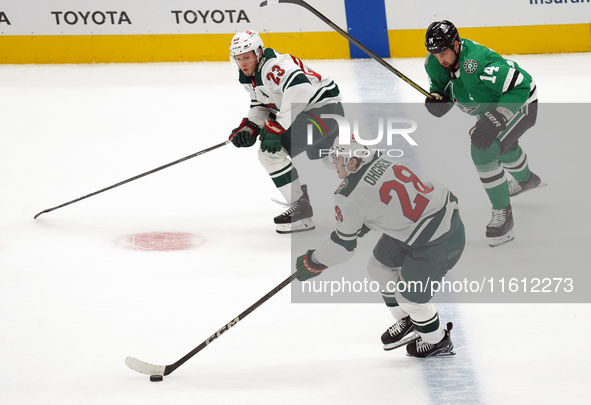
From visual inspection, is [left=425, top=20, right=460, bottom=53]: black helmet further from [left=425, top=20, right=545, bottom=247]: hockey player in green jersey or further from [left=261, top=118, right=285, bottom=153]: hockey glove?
[left=261, top=118, right=285, bottom=153]: hockey glove

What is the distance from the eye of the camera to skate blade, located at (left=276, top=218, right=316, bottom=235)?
163 inches

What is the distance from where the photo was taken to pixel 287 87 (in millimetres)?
3959

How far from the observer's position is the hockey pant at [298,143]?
408 cm

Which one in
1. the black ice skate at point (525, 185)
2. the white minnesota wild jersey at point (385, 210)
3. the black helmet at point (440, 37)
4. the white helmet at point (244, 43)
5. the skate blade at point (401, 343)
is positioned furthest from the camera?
the black ice skate at point (525, 185)

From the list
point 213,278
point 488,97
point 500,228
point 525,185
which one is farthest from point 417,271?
point 525,185

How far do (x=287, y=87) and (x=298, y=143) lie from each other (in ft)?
1.08

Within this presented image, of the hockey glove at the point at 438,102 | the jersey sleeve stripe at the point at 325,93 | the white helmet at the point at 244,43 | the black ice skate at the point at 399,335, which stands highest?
the white helmet at the point at 244,43

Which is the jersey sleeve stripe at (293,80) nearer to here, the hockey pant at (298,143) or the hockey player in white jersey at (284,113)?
the hockey player in white jersey at (284,113)

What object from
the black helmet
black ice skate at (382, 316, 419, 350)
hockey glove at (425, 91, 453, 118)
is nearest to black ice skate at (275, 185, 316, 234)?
hockey glove at (425, 91, 453, 118)

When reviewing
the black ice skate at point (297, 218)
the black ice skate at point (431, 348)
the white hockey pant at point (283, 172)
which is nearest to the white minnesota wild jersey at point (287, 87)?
the white hockey pant at point (283, 172)

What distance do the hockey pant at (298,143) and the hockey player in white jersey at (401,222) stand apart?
1.42 meters

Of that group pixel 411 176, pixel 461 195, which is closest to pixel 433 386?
pixel 411 176

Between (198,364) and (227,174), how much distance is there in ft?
7.86

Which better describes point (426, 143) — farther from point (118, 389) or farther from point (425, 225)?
point (118, 389)
